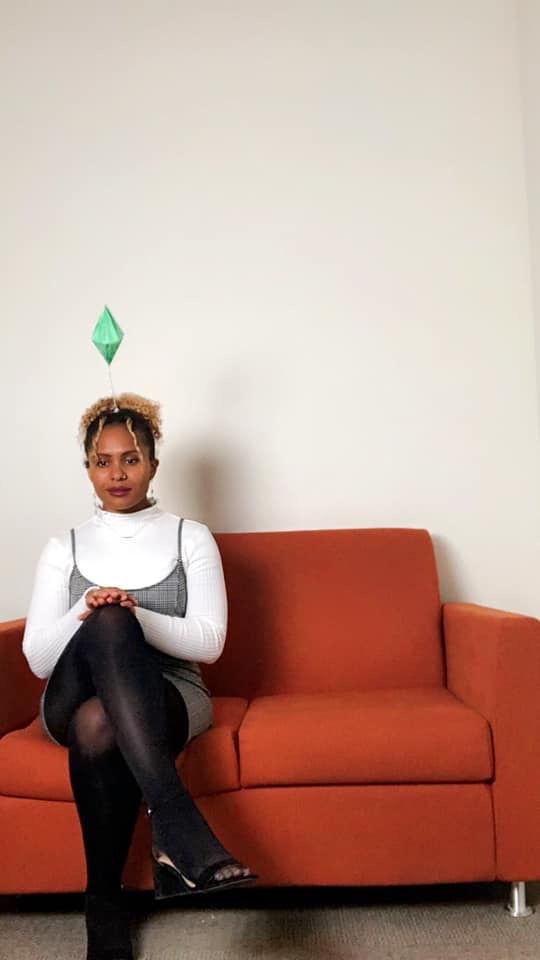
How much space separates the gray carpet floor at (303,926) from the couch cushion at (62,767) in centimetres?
30

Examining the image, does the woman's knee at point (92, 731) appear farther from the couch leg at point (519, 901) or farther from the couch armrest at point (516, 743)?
the couch leg at point (519, 901)

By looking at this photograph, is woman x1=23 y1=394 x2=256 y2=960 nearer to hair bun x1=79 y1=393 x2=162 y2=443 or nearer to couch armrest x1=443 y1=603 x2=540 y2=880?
hair bun x1=79 y1=393 x2=162 y2=443

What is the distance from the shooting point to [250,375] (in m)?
3.36

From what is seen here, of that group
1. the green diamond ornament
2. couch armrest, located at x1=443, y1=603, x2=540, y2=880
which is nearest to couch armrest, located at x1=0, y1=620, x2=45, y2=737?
the green diamond ornament

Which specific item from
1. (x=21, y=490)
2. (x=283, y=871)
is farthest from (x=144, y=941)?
(x=21, y=490)

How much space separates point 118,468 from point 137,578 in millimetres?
277

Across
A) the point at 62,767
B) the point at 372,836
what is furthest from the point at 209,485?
the point at 372,836

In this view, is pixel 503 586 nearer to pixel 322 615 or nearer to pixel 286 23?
pixel 322 615

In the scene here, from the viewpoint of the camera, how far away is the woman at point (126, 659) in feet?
6.67

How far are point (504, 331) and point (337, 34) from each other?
1.09 meters

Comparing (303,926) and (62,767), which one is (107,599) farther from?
(303,926)

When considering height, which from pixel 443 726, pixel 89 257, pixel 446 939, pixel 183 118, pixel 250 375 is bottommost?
pixel 446 939

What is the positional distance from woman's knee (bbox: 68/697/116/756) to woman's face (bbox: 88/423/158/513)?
61 cm

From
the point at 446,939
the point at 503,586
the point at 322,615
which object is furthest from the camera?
the point at 503,586
